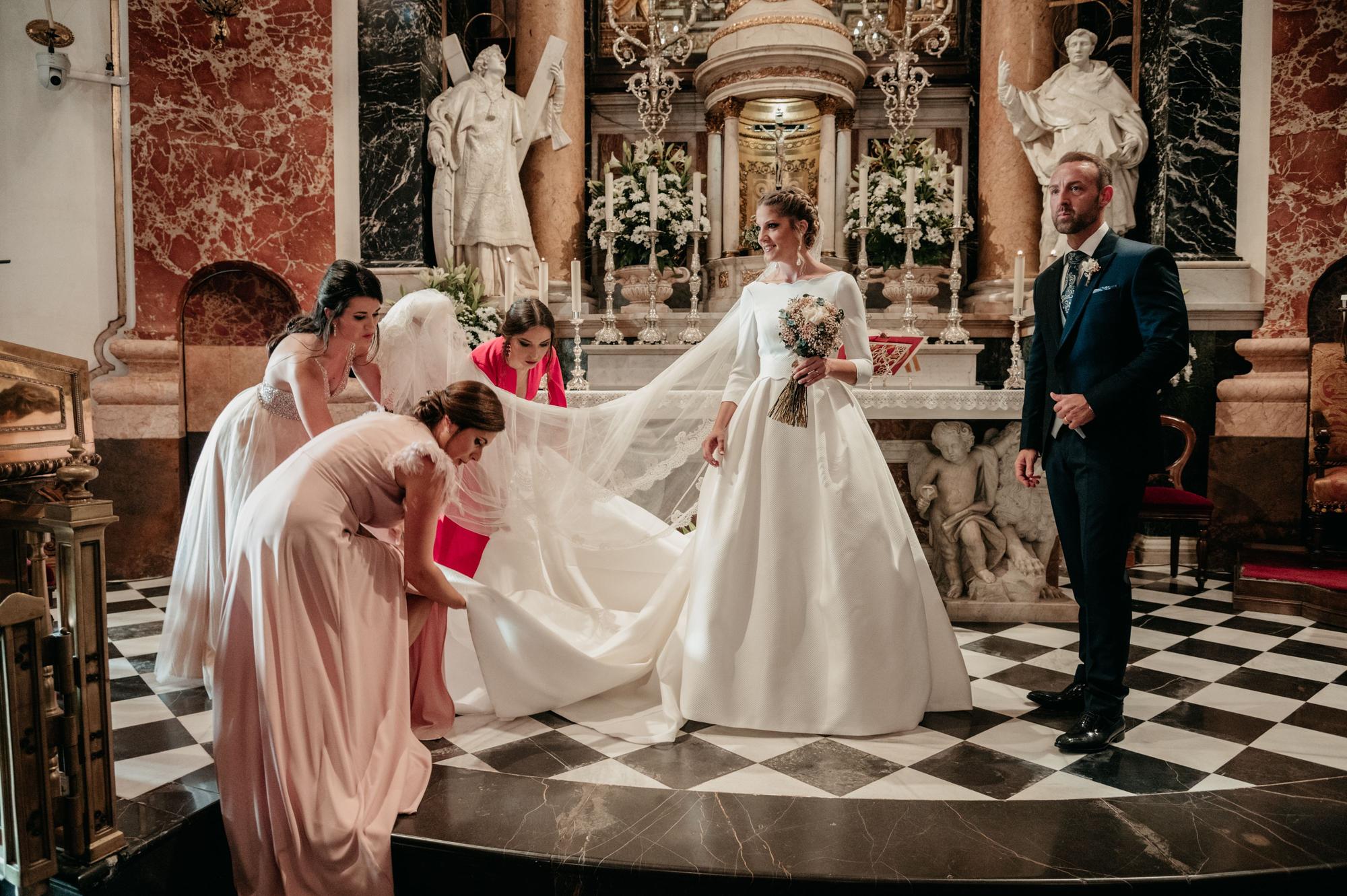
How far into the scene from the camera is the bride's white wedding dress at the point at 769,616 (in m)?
3.06

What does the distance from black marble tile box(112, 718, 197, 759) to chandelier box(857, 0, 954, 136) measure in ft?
19.3

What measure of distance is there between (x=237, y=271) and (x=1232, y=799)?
6981 millimetres

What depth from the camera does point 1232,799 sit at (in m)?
2.56

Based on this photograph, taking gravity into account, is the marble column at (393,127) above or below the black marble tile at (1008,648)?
above

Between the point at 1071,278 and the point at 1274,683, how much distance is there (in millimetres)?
2137

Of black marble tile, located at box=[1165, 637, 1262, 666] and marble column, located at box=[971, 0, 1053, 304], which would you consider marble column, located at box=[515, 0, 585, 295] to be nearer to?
marble column, located at box=[971, 0, 1053, 304]

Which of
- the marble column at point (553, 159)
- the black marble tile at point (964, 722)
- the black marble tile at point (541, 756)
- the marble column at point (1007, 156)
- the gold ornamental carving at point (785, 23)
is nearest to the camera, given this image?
the black marble tile at point (541, 756)

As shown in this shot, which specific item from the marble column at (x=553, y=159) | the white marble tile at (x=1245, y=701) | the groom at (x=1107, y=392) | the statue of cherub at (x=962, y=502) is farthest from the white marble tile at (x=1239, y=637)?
the marble column at (x=553, y=159)

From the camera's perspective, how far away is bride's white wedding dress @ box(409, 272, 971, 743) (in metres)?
3.06

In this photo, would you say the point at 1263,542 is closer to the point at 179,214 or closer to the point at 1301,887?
the point at 1301,887

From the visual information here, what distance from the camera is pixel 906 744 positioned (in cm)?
301

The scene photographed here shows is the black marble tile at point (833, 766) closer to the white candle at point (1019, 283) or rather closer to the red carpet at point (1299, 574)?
the white candle at point (1019, 283)

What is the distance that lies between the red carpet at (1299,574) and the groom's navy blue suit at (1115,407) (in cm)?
291

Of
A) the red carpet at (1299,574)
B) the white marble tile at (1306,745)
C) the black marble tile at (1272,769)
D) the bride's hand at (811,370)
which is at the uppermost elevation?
the bride's hand at (811,370)
